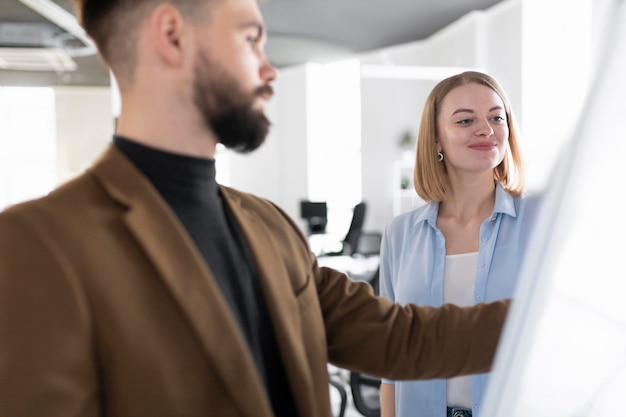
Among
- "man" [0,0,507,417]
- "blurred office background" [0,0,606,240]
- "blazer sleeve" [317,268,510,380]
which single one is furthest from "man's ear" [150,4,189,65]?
"blurred office background" [0,0,606,240]

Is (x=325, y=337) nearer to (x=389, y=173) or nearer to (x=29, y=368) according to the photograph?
(x=29, y=368)

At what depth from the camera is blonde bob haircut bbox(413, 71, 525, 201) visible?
4.73 feet

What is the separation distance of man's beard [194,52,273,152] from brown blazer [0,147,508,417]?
13 centimetres

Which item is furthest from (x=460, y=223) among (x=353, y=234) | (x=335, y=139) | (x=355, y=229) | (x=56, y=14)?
(x=335, y=139)

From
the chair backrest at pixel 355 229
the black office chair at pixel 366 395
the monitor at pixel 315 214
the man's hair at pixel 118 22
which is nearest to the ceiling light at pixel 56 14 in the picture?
the chair backrest at pixel 355 229

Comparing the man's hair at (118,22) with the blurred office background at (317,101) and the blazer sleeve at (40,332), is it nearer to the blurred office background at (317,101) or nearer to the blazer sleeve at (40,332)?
the blazer sleeve at (40,332)

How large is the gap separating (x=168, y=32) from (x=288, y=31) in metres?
6.35

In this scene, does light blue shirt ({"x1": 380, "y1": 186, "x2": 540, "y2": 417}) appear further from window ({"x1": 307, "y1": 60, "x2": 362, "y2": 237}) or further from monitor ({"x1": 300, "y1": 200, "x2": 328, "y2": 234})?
window ({"x1": 307, "y1": 60, "x2": 362, "y2": 237})

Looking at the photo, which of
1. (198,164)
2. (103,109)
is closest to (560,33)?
(198,164)

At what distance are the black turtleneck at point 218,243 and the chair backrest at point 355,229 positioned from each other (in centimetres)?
556

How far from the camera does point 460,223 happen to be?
4.91ft

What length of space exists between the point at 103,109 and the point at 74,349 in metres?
8.26

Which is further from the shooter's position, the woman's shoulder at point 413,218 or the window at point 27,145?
the window at point 27,145

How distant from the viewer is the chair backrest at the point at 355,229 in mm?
6511
